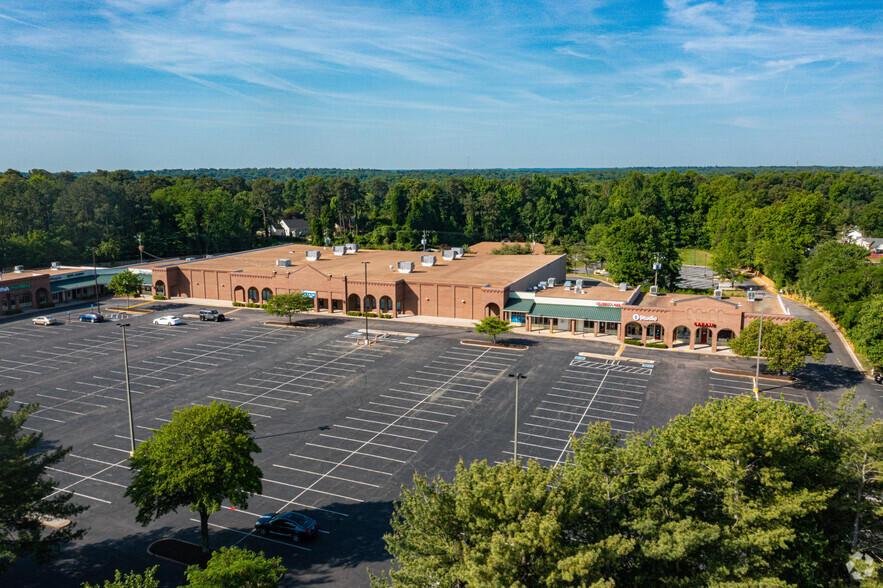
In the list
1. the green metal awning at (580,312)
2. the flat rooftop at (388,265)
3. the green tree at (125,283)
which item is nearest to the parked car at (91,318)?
the green tree at (125,283)

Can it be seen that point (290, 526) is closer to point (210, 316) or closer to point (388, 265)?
point (210, 316)

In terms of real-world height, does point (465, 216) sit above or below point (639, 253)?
above

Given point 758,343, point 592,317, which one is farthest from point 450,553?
point 592,317

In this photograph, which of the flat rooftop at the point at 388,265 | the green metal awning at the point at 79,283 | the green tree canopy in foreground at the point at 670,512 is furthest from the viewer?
the green metal awning at the point at 79,283

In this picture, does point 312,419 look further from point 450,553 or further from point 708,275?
point 708,275

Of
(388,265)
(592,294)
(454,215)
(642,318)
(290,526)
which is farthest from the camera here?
(454,215)

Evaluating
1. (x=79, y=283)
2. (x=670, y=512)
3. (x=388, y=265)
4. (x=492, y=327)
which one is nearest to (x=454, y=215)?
(x=388, y=265)

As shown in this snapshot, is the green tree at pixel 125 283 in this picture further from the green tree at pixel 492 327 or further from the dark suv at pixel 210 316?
the green tree at pixel 492 327
